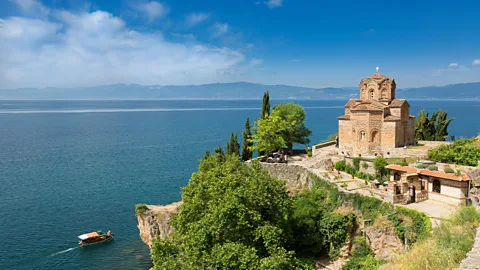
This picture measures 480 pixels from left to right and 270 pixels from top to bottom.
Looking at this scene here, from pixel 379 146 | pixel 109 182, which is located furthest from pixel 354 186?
pixel 109 182

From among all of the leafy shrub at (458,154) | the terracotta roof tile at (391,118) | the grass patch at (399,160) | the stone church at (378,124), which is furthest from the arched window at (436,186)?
the terracotta roof tile at (391,118)

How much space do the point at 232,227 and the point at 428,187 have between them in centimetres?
1392

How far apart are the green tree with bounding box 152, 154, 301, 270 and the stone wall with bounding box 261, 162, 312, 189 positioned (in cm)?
809

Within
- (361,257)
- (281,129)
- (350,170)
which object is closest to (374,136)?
(350,170)

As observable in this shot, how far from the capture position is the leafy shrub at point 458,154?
26719mm

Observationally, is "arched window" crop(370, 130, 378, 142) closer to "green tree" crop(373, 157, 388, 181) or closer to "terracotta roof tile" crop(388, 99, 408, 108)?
"terracotta roof tile" crop(388, 99, 408, 108)

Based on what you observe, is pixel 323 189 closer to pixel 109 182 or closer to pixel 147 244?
pixel 147 244

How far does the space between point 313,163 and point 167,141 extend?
5735cm

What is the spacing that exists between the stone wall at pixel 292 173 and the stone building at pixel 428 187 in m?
8.22

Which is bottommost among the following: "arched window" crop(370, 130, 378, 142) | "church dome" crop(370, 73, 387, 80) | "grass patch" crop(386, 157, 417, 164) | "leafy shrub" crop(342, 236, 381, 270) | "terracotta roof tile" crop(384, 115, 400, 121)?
"leafy shrub" crop(342, 236, 381, 270)

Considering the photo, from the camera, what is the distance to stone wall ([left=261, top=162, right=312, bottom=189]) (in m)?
31.2

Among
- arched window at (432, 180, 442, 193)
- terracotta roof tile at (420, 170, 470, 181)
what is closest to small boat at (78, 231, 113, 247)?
terracotta roof tile at (420, 170, 470, 181)

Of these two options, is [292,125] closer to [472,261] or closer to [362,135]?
[362,135]

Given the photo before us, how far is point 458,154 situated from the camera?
27.4 metres
